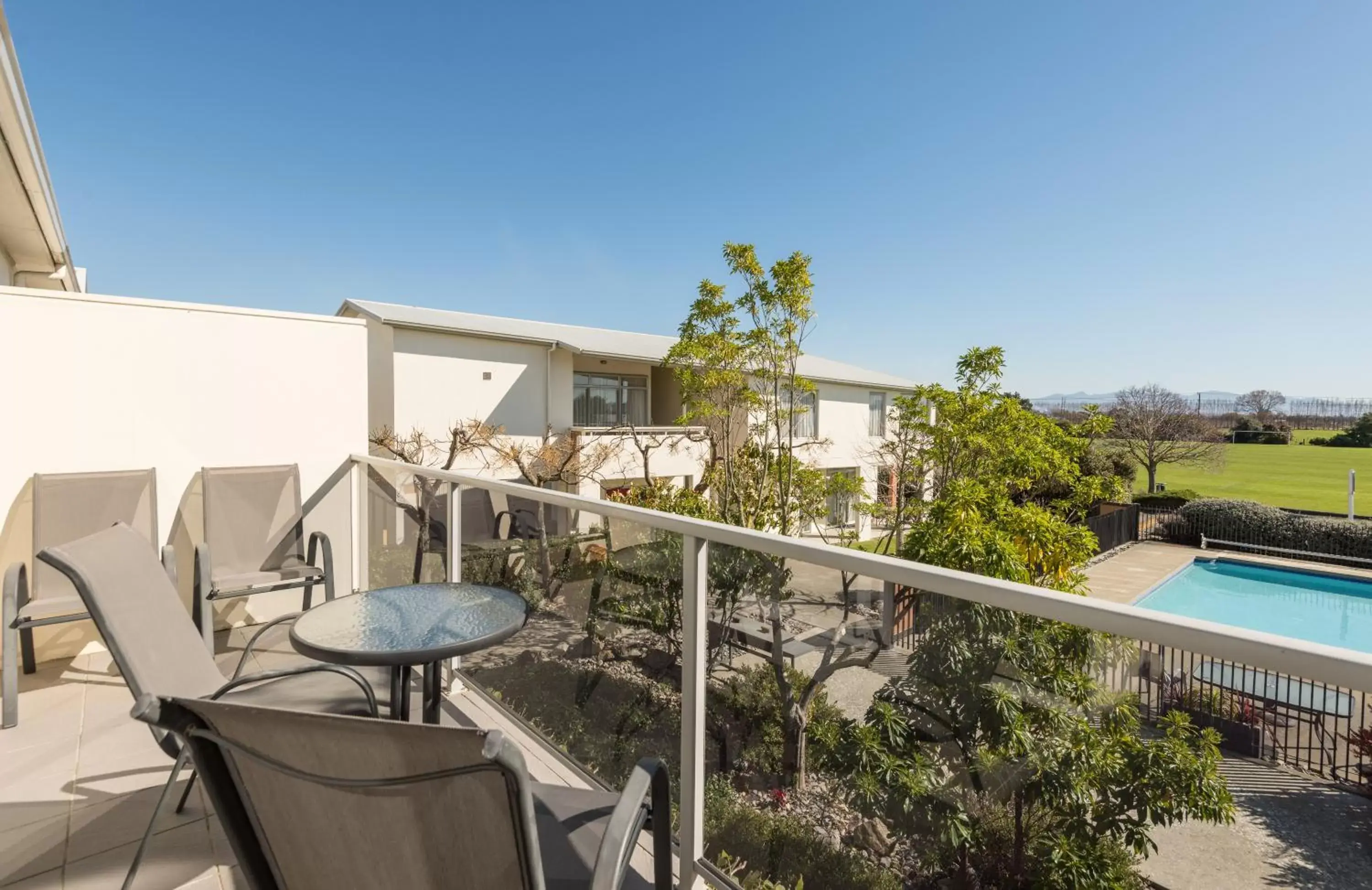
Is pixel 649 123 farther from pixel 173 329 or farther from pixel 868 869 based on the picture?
pixel 868 869

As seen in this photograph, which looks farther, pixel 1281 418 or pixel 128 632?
pixel 1281 418

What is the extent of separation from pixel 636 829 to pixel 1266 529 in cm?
2792

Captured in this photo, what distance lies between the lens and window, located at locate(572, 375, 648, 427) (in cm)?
1644

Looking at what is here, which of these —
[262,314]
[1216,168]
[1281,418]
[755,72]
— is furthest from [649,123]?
[1281,418]

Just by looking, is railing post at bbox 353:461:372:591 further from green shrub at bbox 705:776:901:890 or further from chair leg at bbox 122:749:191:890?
green shrub at bbox 705:776:901:890

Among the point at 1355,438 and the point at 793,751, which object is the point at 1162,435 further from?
the point at 793,751

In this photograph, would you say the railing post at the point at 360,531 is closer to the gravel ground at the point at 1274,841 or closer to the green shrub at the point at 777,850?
the green shrub at the point at 777,850

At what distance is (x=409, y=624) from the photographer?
2152 millimetres

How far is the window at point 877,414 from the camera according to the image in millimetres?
22656

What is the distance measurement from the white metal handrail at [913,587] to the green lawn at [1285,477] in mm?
35771

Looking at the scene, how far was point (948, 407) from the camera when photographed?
1420 centimetres

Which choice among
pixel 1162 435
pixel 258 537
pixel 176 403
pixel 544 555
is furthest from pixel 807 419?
pixel 1162 435

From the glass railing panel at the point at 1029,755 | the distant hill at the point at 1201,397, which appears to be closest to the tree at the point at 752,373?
the glass railing panel at the point at 1029,755

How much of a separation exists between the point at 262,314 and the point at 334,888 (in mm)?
4801
